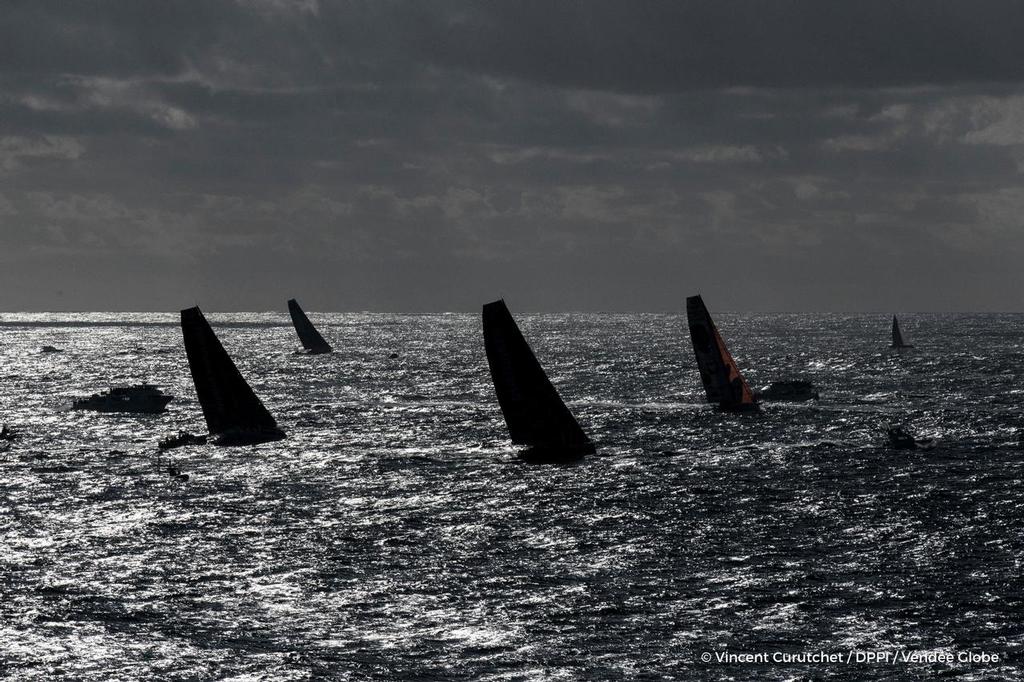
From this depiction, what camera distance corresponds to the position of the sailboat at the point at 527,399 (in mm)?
63097

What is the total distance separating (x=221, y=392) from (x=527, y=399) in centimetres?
2013

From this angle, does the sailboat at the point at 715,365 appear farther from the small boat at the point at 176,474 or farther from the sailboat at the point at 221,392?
the small boat at the point at 176,474

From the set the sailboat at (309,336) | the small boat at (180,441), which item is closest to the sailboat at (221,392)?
the small boat at (180,441)

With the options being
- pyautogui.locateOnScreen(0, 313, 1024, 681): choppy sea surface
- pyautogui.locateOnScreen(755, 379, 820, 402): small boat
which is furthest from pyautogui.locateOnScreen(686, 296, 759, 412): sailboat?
pyautogui.locateOnScreen(755, 379, 820, 402): small boat

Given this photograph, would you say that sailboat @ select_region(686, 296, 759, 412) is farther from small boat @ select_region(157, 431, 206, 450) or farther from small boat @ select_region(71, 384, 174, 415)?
small boat @ select_region(71, 384, 174, 415)

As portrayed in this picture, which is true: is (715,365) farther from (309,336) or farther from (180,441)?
(309,336)

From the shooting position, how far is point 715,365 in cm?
8588

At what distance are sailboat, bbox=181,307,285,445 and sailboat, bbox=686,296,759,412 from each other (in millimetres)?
28233

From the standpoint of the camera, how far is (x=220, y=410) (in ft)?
243

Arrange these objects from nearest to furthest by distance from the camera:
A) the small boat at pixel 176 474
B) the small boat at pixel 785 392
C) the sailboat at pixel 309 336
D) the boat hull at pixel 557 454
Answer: the small boat at pixel 176 474 < the boat hull at pixel 557 454 < the small boat at pixel 785 392 < the sailboat at pixel 309 336

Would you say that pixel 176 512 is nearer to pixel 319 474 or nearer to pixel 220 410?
pixel 319 474

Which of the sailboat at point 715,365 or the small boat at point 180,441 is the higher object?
the sailboat at point 715,365

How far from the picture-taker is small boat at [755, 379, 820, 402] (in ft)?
336

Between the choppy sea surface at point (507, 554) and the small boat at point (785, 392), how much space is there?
557 inches
